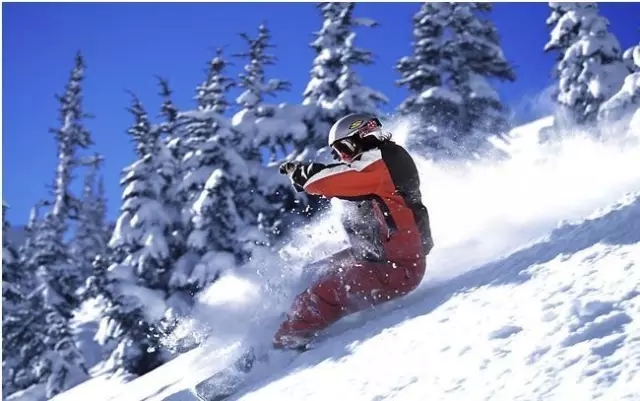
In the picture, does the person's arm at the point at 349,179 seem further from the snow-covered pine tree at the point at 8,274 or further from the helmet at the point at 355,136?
the snow-covered pine tree at the point at 8,274

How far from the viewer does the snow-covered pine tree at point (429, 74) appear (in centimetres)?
2323

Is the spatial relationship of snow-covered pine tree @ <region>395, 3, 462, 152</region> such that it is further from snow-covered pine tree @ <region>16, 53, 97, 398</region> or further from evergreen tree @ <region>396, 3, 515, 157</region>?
snow-covered pine tree @ <region>16, 53, 97, 398</region>

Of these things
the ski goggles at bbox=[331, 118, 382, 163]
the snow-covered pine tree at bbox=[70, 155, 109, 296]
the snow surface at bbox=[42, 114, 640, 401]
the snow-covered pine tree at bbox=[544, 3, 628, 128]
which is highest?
the snow-covered pine tree at bbox=[70, 155, 109, 296]

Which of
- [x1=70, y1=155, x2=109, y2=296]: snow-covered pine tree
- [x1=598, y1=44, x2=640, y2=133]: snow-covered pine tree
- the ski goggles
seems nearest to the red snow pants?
the ski goggles

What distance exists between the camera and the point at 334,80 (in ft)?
68.8

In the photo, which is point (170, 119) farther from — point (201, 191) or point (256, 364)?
point (256, 364)

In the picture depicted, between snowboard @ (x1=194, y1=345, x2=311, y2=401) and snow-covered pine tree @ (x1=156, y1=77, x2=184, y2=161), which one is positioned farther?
snow-covered pine tree @ (x1=156, y1=77, x2=184, y2=161)

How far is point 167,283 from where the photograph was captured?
20.6m

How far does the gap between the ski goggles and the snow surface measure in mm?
1347

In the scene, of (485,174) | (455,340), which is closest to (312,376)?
(455,340)

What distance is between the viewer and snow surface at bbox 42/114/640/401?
343 cm

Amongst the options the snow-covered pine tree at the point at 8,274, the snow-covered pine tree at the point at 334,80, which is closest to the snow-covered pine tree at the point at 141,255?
the snow-covered pine tree at the point at 334,80

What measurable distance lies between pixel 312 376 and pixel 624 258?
238cm

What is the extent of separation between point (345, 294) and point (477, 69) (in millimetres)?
21400
